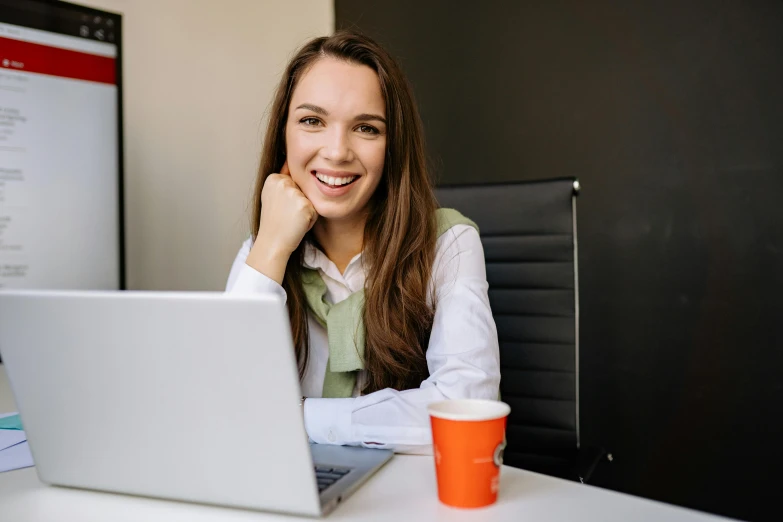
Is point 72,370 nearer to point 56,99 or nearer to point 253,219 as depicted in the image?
point 253,219

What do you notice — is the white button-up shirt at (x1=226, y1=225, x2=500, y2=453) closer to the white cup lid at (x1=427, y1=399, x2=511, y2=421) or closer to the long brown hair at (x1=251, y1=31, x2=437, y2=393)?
the long brown hair at (x1=251, y1=31, x2=437, y2=393)

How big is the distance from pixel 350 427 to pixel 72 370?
38 centimetres

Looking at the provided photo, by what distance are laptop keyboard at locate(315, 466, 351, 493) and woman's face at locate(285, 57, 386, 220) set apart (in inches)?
24.6

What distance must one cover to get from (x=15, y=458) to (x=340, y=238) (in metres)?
0.72

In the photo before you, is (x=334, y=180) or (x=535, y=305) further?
(x=535, y=305)

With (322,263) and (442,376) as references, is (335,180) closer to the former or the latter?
(322,263)

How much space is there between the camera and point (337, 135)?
4.20ft

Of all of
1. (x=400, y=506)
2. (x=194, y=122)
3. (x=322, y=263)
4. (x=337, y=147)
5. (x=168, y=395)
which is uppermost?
(x=194, y=122)

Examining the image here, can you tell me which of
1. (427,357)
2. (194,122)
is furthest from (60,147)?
(427,357)

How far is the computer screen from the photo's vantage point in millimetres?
1520

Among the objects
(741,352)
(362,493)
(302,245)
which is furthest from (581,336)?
(362,493)

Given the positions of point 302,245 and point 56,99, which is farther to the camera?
point 56,99

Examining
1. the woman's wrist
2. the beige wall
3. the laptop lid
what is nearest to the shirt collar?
the woman's wrist

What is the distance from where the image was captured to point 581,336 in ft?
6.28
